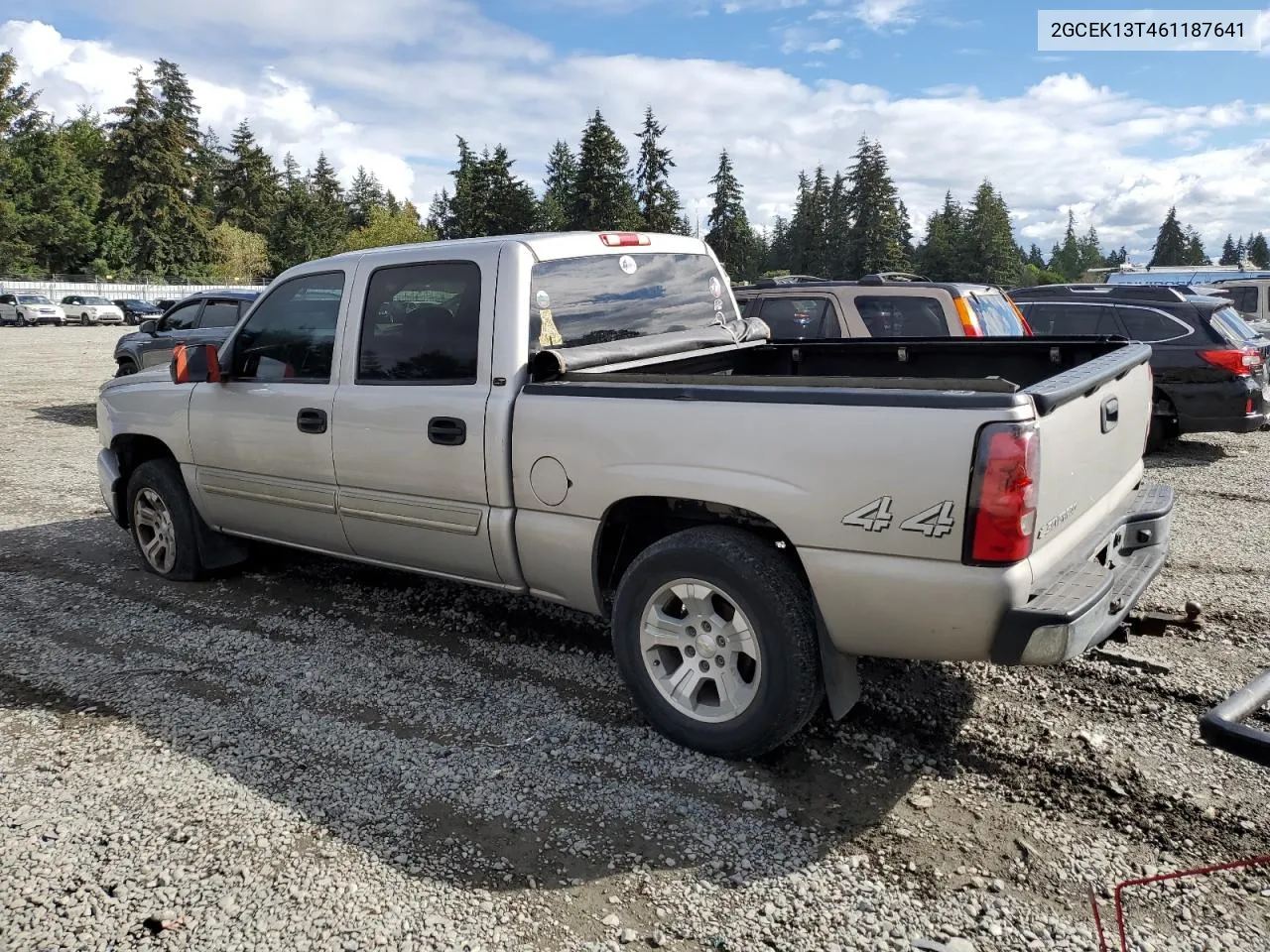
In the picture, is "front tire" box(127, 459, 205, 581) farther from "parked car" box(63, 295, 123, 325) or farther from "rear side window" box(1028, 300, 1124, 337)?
"parked car" box(63, 295, 123, 325)

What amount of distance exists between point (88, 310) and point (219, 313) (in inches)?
1567

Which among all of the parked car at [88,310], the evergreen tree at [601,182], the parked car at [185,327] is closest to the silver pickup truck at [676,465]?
the parked car at [185,327]

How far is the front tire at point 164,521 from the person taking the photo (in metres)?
5.63

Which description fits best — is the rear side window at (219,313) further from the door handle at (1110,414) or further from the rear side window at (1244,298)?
the rear side window at (1244,298)

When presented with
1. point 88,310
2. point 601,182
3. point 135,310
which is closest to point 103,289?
point 88,310

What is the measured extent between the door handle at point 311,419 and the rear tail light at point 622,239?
5.31ft

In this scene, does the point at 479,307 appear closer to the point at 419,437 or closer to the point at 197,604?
the point at 419,437

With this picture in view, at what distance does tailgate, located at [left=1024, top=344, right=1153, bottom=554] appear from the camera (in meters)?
2.94

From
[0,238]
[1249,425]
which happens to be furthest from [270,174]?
[1249,425]

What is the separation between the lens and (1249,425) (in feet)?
30.1

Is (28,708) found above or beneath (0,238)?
beneath

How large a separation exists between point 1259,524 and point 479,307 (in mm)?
5954

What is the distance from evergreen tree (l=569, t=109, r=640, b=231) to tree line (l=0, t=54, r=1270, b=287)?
0.11m

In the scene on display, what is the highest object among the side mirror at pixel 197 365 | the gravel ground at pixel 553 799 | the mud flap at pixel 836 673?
the side mirror at pixel 197 365
